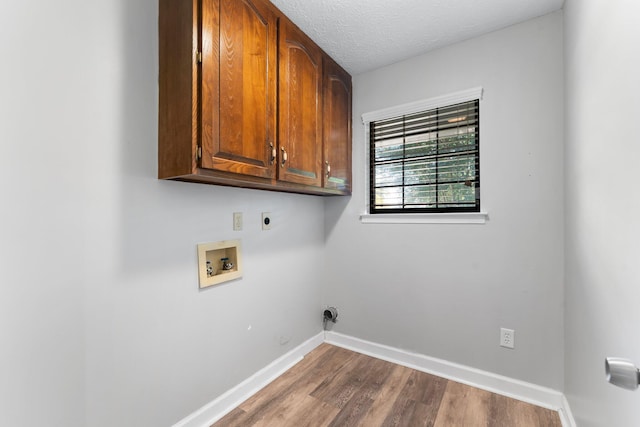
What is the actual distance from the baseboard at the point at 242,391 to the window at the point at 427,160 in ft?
4.30

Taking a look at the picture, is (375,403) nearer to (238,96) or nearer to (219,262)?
(219,262)

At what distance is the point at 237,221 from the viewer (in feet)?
5.81

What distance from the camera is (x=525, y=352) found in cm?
178

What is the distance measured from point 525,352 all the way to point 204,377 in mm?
1932

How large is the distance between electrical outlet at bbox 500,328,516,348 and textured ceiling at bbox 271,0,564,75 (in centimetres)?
195

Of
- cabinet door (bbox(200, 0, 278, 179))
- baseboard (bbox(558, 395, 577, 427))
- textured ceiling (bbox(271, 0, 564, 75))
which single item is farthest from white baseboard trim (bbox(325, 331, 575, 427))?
textured ceiling (bbox(271, 0, 564, 75))

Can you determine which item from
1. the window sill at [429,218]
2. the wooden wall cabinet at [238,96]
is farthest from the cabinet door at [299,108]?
the window sill at [429,218]

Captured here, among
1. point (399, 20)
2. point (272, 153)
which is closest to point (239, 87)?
point (272, 153)

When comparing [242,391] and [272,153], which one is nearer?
[272,153]

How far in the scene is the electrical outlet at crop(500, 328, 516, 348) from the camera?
1.82 m

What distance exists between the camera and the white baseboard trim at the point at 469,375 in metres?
1.70

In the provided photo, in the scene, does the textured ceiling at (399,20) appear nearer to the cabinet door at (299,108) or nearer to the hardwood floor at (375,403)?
the cabinet door at (299,108)

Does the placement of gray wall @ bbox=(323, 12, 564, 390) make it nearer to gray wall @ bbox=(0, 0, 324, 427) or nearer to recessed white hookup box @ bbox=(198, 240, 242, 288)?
recessed white hookup box @ bbox=(198, 240, 242, 288)

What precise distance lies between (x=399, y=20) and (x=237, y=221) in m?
1.59
